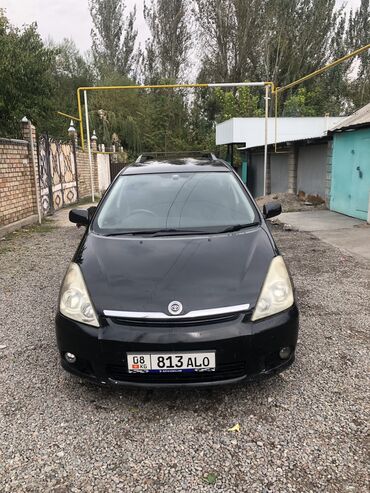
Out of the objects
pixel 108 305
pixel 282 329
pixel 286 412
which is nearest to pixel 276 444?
pixel 286 412

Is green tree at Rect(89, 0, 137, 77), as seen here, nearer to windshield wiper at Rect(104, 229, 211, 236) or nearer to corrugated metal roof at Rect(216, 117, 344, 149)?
corrugated metal roof at Rect(216, 117, 344, 149)

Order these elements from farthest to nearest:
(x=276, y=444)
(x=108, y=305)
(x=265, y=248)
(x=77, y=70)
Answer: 1. (x=77, y=70)
2. (x=265, y=248)
3. (x=108, y=305)
4. (x=276, y=444)

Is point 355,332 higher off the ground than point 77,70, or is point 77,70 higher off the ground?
point 77,70

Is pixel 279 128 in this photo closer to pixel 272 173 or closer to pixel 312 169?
pixel 272 173

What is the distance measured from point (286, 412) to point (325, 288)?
2591mm

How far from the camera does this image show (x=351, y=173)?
31.7ft

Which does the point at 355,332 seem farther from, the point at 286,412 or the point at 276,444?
the point at 276,444

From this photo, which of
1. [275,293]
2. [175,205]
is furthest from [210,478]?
[175,205]

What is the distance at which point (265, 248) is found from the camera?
2.74 m

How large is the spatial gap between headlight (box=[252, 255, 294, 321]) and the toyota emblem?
0.43 m

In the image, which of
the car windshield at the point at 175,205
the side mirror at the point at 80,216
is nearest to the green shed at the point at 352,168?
the car windshield at the point at 175,205

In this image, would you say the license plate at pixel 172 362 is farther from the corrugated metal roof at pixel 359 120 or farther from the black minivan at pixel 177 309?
the corrugated metal roof at pixel 359 120

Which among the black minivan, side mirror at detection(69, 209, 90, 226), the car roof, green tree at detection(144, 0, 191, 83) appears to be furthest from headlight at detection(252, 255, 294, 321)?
green tree at detection(144, 0, 191, 83)

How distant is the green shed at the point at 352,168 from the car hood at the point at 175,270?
7.23 metres
